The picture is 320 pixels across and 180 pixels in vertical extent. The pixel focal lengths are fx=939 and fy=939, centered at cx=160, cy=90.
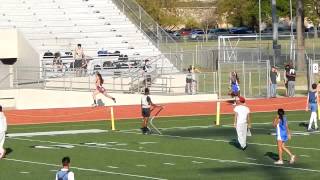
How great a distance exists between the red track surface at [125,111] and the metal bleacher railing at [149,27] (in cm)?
1324

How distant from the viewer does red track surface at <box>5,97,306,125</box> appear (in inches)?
1522

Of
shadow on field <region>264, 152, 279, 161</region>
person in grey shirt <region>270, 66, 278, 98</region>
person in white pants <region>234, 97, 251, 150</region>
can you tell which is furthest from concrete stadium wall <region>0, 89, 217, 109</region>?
shadow on field <region>264, 152, 279, 161</region>

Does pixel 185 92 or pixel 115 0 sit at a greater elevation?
pixel 115 0

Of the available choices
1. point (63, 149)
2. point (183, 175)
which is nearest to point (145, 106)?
point (63, 149)

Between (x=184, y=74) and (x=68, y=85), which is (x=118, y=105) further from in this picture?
(x=184, y=74)

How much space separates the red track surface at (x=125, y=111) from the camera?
38.7 meters

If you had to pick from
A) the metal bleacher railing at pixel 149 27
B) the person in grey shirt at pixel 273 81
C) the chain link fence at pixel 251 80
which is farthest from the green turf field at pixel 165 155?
the metal bleacher railing at pixel 149 27

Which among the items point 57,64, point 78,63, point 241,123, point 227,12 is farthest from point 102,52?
point 227,12

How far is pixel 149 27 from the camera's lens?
58.1 meters

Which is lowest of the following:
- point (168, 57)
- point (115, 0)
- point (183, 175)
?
point (183, 175)

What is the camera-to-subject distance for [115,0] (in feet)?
202

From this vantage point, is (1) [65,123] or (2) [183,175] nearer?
(2) [183,175]

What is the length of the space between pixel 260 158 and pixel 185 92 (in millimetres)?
21280

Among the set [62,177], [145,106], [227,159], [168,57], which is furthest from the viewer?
[168,57]
